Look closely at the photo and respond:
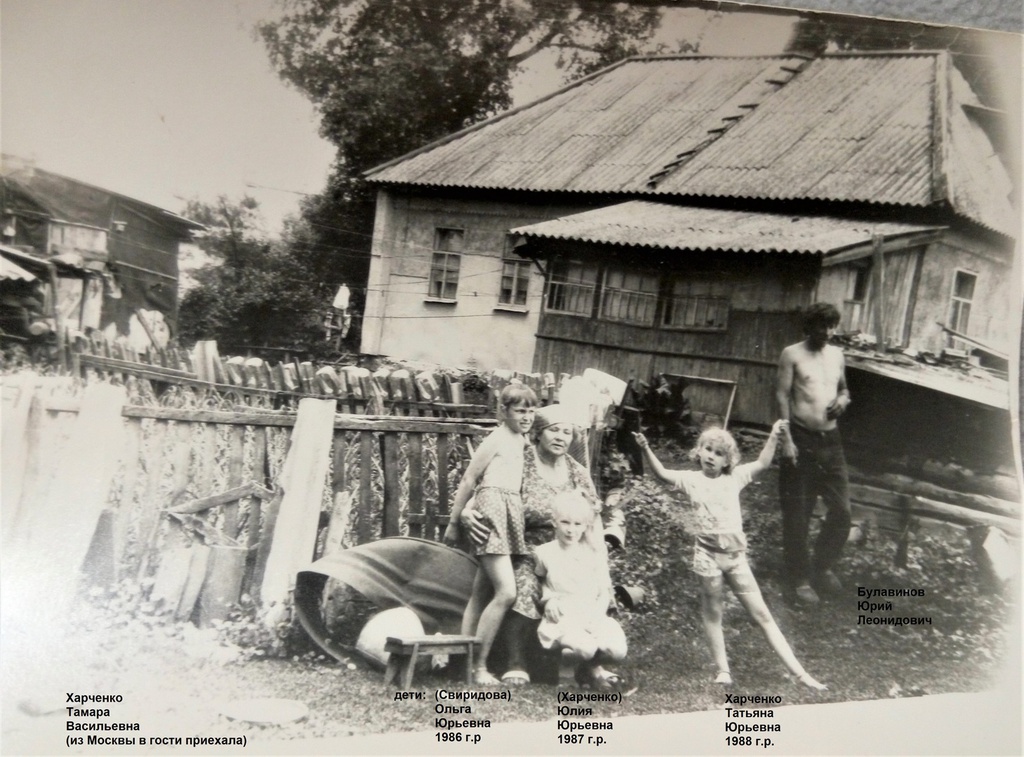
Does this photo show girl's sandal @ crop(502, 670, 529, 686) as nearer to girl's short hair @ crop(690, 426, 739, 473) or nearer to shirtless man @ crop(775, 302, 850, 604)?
girl's short hair @ crop(690, 426, 739, 473)

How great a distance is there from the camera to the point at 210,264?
10.9 feet

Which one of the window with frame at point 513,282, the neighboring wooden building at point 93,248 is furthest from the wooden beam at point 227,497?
the window with frame at point 513,282

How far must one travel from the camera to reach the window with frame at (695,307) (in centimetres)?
360

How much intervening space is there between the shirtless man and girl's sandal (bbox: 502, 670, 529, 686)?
1.24 metres

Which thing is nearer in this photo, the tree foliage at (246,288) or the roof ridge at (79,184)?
the roof ridge at (79,184)

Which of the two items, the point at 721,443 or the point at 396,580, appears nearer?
the point at 396,580

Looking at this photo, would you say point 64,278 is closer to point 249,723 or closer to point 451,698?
point 249,723

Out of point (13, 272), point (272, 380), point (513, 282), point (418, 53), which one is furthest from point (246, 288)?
point (418, 53)

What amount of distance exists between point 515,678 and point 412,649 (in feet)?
1.46

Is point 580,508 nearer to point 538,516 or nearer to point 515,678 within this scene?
point 538,516

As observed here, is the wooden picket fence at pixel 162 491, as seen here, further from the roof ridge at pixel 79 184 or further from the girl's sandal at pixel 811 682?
the girl's sandal at pixel 811 682

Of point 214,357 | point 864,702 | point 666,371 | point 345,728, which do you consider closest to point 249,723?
point 345,728

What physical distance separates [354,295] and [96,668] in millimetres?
1673

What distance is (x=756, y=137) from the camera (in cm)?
377
